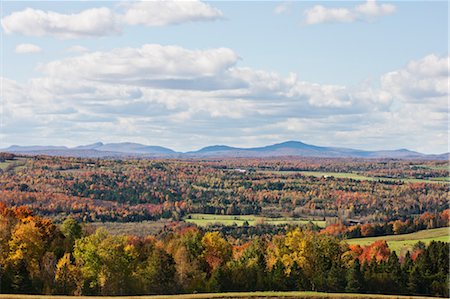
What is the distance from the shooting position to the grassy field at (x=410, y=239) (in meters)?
134

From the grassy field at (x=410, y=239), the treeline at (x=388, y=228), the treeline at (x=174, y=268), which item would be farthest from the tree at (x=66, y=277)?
the treeline at (x=388, y=228)

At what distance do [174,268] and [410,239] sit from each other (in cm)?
7677

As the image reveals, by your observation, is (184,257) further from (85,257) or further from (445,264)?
(445,264)

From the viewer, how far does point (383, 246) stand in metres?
125

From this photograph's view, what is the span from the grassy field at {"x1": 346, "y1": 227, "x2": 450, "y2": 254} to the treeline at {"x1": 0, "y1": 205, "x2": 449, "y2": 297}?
3651cm

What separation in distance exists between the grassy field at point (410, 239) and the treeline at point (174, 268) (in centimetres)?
3651

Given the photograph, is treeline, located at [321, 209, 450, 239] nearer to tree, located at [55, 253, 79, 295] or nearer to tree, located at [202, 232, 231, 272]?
tree, located at [202, 232, 231, 272]

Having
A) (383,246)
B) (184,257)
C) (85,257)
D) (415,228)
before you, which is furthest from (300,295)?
(415,228)

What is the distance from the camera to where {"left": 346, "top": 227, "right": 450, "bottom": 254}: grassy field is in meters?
134

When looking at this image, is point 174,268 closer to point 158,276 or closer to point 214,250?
point 158,276

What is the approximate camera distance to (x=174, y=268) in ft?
279

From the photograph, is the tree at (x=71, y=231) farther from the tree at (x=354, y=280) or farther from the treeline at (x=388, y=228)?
the treeline at (x=388, y=228)

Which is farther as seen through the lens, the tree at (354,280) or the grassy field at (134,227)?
the grassy field at (134,227)

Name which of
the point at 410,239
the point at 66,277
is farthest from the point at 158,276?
the point at 410,239
